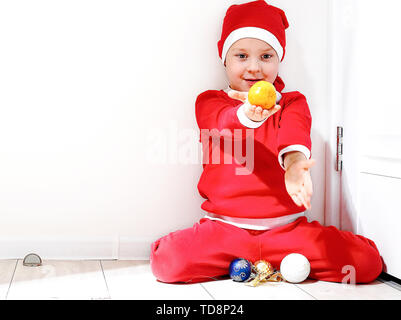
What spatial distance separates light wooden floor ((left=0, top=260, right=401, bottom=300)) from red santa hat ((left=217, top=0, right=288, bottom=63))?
58cm

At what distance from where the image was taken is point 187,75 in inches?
57.6

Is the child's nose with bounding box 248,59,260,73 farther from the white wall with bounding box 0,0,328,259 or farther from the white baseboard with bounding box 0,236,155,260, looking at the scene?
the white baseboard with bounding box 0,236,155,260

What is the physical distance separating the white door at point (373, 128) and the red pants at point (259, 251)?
0.25 ft

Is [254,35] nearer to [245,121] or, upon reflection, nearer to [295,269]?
[245,121]

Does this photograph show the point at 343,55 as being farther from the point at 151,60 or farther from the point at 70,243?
the point at 70,243

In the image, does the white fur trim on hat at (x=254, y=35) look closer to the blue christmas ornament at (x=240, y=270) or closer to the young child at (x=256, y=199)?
the young child at (x=256, y=199)

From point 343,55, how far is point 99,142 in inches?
26.9

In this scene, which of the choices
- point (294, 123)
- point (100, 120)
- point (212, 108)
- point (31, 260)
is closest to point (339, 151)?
point (294, 123)

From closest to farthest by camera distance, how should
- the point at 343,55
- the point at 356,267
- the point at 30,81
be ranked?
1. the point at 356,267
2. the point at 30,81
3. the point at 343,55

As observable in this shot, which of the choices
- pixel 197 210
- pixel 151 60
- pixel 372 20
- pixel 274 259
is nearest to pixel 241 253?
pixel 274 259

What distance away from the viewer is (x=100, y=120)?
1.42 m

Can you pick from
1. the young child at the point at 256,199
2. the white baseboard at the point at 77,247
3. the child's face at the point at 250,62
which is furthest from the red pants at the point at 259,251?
Answer: the child's face at the point at 250,62

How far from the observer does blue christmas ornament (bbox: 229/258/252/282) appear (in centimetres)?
124

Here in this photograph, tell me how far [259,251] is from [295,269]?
10 cm
